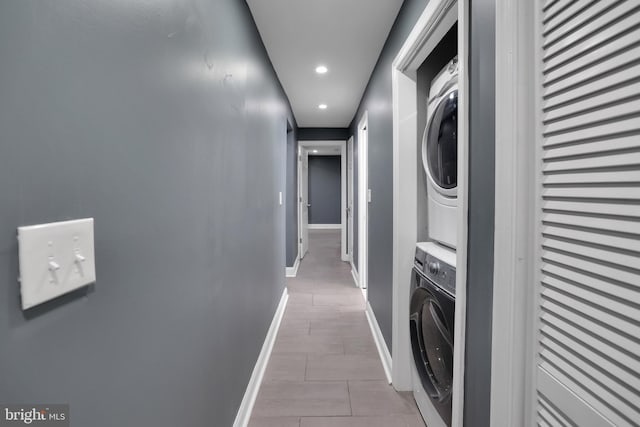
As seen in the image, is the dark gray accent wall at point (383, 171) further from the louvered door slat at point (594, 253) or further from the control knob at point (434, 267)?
the louvered door slat at point (594, 253)

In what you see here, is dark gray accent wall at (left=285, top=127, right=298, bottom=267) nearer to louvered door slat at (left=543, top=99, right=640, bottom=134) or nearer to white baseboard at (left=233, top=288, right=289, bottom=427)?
white baseboard at (left=233, top=288, right=289, bottom=427)

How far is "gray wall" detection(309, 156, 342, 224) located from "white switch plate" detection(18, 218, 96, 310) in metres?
9.45

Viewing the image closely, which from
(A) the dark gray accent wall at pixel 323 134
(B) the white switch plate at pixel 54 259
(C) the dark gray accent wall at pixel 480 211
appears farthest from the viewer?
(A) the dark gray accent wall at pixel 323 134

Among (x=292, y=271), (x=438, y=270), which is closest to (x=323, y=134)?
(x=292, y=271)

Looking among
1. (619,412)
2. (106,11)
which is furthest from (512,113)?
(106,11)

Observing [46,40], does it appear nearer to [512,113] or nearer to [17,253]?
[17,253]

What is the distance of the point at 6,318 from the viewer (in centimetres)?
43

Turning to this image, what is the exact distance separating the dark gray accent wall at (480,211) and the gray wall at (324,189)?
889 centimetres

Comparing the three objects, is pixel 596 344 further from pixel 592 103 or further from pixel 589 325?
pixel 592 103

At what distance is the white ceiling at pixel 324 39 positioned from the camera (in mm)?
1919

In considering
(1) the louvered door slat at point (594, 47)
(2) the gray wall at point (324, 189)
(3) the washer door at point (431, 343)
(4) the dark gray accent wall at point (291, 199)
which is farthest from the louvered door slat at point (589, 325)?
(2) the gray wall at point (324, 189)

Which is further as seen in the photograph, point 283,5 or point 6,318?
point 283,5

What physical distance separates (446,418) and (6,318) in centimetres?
155

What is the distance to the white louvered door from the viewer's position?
1.75ft
